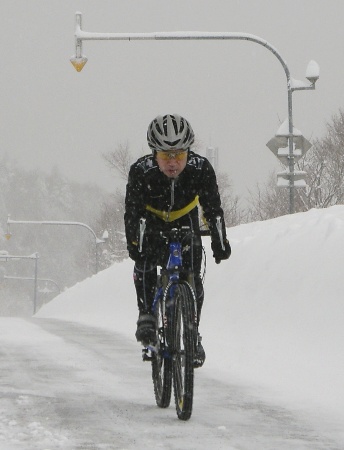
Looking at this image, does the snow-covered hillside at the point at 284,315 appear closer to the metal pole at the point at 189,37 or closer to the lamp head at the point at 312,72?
the metal pole at the point at 189,37

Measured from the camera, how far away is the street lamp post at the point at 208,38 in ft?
62.0

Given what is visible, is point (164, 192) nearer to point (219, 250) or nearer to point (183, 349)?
point (219, 250)

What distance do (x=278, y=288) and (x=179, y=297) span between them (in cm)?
608

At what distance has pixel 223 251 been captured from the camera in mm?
6441

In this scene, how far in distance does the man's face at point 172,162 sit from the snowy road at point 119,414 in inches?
61.1

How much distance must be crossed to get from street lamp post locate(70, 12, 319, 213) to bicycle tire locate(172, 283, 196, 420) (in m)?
13.3

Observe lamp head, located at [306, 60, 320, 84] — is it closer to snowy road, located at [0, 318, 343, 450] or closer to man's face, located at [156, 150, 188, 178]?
snowy road, located at [0, 318, 343, 450]

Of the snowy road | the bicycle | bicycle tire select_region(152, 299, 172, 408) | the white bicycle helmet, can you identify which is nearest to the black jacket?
the bicycle

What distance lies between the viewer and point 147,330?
6535mm

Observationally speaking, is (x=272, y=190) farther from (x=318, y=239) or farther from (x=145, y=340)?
(x=145, y=340)

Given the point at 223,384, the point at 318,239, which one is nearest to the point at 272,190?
the point at 318,239

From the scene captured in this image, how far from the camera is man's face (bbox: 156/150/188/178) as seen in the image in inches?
246

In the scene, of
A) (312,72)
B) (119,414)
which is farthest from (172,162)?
(312,72)

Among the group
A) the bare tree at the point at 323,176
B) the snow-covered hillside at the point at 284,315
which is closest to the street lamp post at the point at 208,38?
the snow-covered hillside at the point at 284,315
